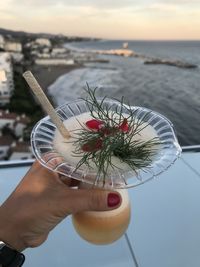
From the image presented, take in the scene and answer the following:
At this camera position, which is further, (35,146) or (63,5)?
(63,5)

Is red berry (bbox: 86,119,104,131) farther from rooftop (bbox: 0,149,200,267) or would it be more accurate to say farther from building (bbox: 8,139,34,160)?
building (bbox: 8,139,34,160)

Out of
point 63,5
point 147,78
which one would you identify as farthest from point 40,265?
point 63,5

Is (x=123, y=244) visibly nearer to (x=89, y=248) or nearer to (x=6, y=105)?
(x=89, y=248)

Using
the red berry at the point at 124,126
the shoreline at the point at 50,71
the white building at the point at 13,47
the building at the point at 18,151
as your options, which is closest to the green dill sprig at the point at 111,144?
the red berry at the point at 124,126

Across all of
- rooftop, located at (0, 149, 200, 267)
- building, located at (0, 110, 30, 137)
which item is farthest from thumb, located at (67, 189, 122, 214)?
building, located at (0, 110, 30, 137)

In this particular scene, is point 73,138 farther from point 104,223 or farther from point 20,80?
point 20,80

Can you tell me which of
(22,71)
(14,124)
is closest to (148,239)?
(22,71)
